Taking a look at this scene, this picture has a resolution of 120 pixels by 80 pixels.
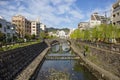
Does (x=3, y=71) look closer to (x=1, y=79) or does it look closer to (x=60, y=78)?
(x=1, y=79)

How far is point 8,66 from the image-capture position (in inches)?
1127

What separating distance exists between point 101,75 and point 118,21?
43998 mm

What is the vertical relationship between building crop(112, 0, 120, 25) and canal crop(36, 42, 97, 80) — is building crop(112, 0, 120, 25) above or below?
above

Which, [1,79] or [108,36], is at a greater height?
[108,36]

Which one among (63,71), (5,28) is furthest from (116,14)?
(5,28)

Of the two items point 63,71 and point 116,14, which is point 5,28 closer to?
point 116,14

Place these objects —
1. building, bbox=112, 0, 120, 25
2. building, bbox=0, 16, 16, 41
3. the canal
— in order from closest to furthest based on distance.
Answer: the canal
building, bbox=112, 0, 120, 25
building, bbox=0, 16, 16, 41

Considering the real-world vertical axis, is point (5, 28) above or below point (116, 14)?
below

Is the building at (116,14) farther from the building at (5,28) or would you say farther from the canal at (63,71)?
the building at (5,28)

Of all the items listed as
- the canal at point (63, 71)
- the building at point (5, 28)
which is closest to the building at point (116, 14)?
the canal at point (63, 71)

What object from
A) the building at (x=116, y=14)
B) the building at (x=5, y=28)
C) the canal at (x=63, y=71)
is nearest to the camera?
the canal at (x=63, y=71)

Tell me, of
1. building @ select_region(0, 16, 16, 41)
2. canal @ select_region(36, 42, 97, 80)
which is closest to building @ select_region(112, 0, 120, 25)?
canal @ select_region(36, 42, 97, 80)

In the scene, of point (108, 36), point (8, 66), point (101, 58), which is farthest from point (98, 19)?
point (8, 66)

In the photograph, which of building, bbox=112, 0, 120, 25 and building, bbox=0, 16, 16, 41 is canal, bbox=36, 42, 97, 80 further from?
building, bbox=0, 16, 16, 41
